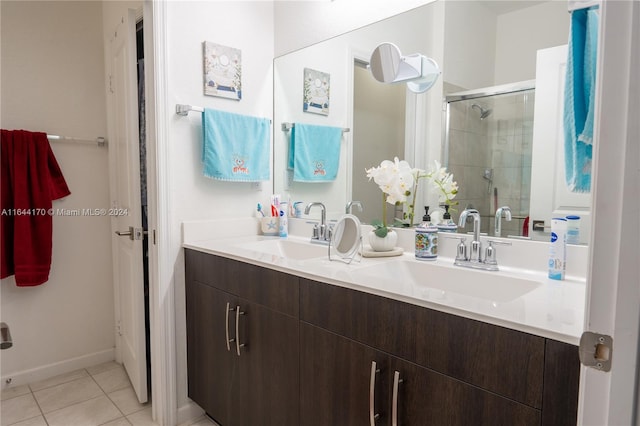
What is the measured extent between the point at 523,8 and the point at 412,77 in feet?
1.44

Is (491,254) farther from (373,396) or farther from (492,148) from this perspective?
(373,396)

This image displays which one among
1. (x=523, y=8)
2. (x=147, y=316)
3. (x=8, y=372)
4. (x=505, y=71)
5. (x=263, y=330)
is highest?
(x=523, y=8)

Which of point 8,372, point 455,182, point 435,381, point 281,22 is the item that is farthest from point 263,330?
point 8,372

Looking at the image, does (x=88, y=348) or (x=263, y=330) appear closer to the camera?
(x=263, y=330)

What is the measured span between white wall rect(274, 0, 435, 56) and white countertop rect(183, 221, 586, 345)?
3.39ft

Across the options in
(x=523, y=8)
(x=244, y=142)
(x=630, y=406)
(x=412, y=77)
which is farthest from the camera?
(x=244, y=142)

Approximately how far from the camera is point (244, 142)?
2021 millimetres

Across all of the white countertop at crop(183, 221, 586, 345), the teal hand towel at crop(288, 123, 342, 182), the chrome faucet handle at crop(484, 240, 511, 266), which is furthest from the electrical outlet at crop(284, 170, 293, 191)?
the chrome faucet handle at crop(484, 240, 511, 266)

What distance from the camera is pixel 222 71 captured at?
194 centimetres

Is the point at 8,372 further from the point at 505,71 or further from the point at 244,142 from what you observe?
the point at 505,71

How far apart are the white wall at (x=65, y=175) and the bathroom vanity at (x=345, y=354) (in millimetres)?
997

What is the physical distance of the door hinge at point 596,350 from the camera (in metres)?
0.55

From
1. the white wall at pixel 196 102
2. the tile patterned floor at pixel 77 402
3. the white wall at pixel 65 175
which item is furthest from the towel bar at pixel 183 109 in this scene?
the tile patterned floor at pixel 77 402

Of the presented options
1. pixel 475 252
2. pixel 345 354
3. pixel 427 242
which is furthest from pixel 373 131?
pixel 345 354
